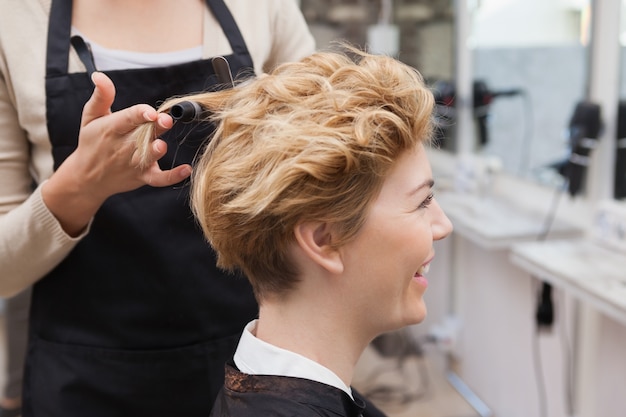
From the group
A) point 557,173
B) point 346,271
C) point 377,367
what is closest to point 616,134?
point 557,173

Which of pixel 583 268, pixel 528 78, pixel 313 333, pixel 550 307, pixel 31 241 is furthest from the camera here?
pixel 528 78

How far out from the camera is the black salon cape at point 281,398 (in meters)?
0.93

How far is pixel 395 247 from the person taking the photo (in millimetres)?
966

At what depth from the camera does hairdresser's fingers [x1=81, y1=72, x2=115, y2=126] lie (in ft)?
2.94

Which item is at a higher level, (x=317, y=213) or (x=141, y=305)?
(x=317, y=213)

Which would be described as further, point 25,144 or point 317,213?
point 25,144

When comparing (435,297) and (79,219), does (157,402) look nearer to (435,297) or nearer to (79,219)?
(79,219)

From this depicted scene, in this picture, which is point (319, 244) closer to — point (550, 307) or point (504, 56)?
point (550, 307)

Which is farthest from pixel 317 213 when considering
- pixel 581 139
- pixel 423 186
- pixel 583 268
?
pixel 581 139

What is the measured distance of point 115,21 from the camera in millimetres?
1171

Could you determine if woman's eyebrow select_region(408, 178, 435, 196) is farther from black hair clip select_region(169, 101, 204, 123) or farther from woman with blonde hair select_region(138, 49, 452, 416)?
black hair clip select_region(169, 101, 204, 123)

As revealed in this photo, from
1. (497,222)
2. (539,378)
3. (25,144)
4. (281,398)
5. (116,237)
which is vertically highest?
(25,144)

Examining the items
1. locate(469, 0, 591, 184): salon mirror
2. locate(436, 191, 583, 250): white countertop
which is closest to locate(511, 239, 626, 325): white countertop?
locate(436, 191, 583, 250): white countertop

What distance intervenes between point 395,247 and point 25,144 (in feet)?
2.06
